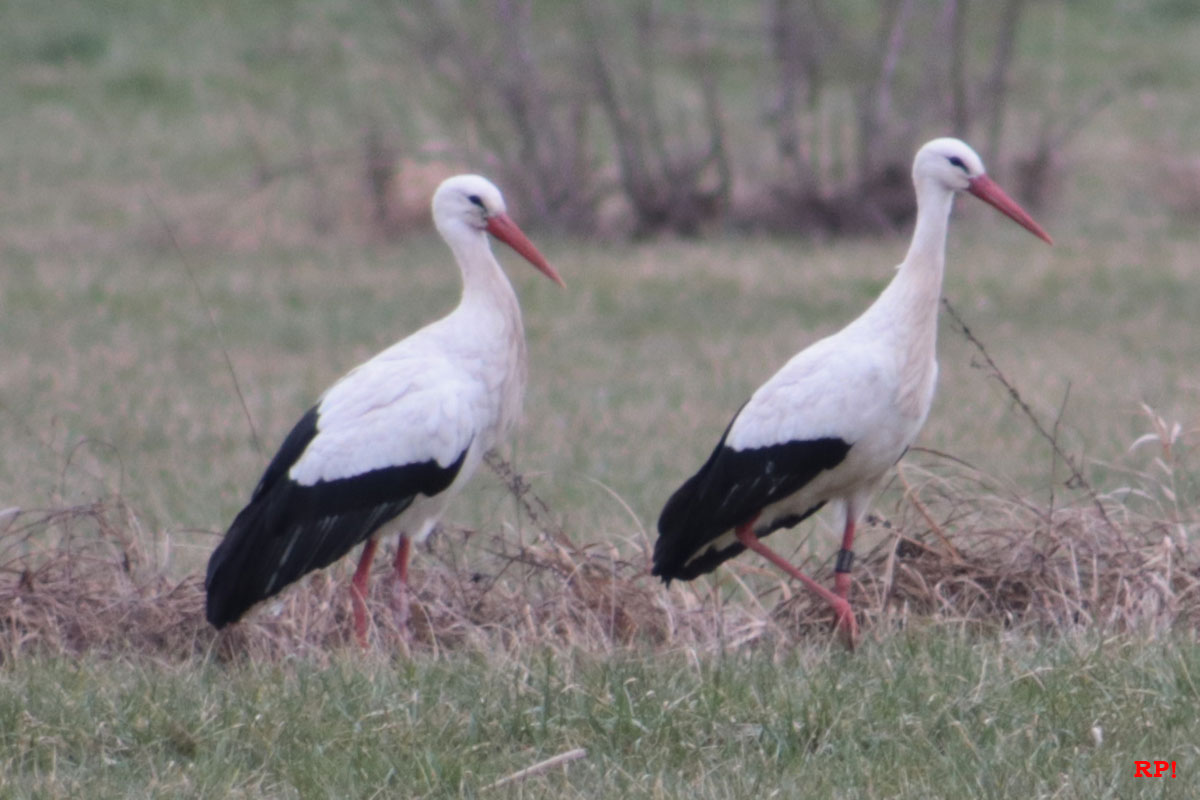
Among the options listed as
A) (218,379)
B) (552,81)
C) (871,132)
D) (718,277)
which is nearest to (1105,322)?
(718,277)

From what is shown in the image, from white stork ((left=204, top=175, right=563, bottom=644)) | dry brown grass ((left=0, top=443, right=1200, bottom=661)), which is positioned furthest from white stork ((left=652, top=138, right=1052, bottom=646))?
white stork ((left=204, top=175, right=563, bottom=644))

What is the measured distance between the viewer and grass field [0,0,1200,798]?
371 centimetres

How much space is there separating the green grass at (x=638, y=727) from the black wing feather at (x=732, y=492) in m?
0.65

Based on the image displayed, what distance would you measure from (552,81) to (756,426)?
1045 cm

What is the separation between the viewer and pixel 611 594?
4.88 m

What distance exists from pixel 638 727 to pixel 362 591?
1327 millimetres

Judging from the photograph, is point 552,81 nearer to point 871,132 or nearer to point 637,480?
point 871,132

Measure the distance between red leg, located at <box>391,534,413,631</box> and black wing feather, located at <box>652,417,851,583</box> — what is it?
0.62 m

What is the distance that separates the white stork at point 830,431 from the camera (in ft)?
15.7

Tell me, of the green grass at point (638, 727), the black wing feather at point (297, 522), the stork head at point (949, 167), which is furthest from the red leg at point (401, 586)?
the stork head at point (949, 167)

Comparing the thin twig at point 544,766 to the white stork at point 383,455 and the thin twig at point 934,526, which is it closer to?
the white stork at point 383,455

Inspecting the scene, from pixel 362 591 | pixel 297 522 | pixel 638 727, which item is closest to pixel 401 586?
pixel 362 591

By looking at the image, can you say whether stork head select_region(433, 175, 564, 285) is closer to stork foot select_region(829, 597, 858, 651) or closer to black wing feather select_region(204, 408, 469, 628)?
black wing feather select_region(204, 408, 469, 628)
